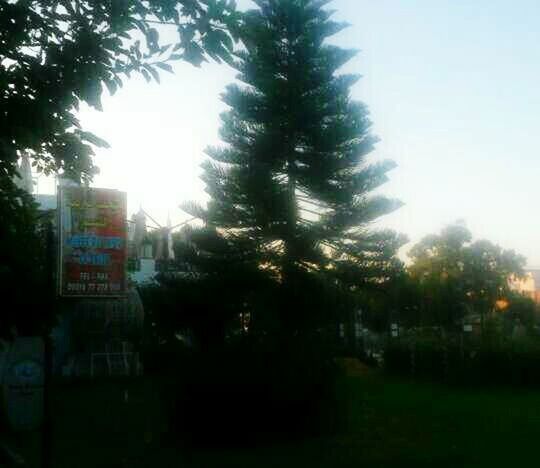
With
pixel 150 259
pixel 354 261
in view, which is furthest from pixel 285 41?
pixel 150 259

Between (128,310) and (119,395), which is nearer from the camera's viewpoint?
(119,395)

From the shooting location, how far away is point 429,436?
388 inches

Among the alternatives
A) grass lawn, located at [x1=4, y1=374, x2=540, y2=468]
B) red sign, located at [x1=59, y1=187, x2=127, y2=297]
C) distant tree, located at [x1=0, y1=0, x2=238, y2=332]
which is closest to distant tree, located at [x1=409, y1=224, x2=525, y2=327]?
grass lawn, located at [x1=4, y1=374, x2=540, y2=468]

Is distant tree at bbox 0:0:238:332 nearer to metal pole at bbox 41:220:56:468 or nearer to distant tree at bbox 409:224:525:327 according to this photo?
metal pole at bbox 41:220:56:468

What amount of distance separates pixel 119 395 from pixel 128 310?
604cm

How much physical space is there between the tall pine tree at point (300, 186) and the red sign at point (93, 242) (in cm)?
745

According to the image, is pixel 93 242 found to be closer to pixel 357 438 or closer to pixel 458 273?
pixel 357 438

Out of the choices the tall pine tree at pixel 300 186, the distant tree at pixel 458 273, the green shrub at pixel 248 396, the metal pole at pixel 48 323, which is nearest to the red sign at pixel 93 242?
the green shrub at pixel 248 396

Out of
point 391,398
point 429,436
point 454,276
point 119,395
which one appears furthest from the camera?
point 454,276

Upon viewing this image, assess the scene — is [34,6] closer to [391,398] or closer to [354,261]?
[391,398]

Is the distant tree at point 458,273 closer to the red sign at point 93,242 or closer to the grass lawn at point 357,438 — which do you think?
the grass lawn at point 357,438

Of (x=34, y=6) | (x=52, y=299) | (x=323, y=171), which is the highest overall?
(x=323, y=171)

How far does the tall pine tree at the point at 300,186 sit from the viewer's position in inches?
808

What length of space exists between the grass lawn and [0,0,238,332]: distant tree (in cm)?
377
